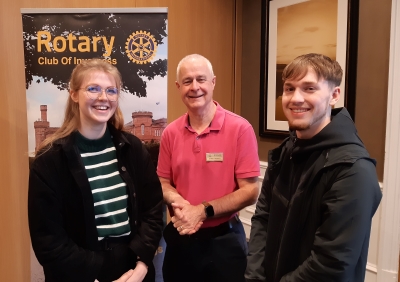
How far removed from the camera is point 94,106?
153 centimetres

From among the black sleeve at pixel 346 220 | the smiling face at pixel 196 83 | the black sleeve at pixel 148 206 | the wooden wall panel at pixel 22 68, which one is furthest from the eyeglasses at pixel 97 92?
the wooden wall panel at pixel 22 68

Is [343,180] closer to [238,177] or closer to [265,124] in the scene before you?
[238,177]

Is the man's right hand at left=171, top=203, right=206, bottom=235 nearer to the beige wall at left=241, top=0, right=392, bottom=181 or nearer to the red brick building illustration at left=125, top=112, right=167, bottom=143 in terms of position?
the red brick building illustration at left=125, top=112, right=167, bottom=143

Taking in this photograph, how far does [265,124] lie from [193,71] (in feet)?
5.13

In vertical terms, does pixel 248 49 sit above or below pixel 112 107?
above

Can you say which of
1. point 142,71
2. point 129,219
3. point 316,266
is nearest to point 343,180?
point 316,266

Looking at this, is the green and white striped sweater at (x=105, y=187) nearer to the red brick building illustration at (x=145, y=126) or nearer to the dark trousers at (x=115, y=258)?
the dark trousers at (x=115, y=258)

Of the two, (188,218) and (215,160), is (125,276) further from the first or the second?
(215,160)

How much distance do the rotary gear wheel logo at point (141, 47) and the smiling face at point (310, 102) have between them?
169 cm

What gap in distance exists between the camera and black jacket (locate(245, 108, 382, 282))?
1.08 metres

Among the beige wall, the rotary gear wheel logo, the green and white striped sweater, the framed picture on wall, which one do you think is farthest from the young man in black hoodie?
the rotary gear wheel logo

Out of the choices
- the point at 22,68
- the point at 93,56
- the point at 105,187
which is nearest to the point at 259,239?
the point at 105,187

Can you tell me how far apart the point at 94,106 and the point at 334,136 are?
0.98 metres

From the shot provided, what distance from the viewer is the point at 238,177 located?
1.86m
